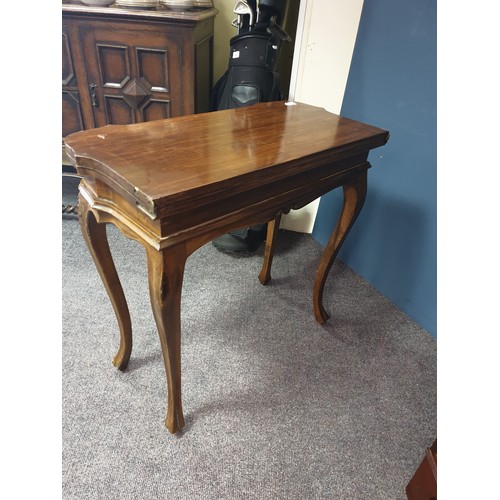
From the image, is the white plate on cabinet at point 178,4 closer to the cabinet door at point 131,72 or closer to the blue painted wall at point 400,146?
the cabinet door at point 131,72

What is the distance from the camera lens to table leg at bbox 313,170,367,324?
1.14 meters

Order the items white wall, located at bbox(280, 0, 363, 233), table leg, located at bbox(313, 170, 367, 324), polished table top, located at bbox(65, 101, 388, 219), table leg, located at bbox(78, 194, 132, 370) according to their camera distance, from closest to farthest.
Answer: polished table top, located at bbox(65, 101, 388, 219)
table leg, located at bbox(78, 194, 132, 370)
table leg, located at bbox(313, 170, 367, 324)
white wall, located at bbox(280, 0, 363, 233)

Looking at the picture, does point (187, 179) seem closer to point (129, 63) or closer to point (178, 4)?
point (129, 63)

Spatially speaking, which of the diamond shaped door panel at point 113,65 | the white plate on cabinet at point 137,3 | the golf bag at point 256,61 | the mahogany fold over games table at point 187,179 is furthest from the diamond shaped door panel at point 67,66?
the mahogany fold over games table at point 187,179

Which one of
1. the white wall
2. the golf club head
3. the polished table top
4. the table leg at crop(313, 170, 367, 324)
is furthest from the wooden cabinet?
the table leg at crop(313, 170, 367, 324)

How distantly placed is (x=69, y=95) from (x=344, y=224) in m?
1.36

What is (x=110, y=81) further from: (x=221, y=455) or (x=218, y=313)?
(x=221, y=455)

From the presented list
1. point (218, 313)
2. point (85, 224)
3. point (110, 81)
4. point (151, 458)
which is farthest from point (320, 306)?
point (110, 81)

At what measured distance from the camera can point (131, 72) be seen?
155cm

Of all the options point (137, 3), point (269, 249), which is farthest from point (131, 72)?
point (269, 249)

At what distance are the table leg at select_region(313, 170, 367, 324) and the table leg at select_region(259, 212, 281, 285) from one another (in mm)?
264

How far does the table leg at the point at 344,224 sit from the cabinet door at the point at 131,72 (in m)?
0.92

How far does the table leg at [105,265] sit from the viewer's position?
Result: 873mm

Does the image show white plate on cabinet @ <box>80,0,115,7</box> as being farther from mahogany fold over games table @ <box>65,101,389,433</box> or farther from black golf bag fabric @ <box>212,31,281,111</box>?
mahogany fold over games table @ <box>65,101,389,433</box>
